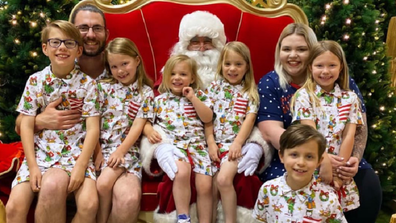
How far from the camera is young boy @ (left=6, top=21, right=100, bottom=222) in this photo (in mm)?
2324

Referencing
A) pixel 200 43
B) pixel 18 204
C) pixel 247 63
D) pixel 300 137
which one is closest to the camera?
pixel 300 137

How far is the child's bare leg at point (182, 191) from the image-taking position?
8.04 feet

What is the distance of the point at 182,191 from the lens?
96.7 inches

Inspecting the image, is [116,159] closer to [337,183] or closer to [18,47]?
[337,183]

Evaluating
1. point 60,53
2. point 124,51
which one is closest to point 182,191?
point 124,51

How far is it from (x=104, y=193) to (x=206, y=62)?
1.29m

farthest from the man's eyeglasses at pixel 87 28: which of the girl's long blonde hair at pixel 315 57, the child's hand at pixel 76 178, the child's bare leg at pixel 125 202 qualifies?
the girl's long blonde hair at pixel 315 57

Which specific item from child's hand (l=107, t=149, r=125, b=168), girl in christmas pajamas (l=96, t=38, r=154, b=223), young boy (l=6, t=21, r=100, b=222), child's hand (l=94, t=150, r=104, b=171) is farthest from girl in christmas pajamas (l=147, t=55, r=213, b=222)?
young boy (l=6, t=21, r=100, b=222)

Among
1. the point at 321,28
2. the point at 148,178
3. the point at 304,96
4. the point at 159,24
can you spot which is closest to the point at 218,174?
the point at 148,178

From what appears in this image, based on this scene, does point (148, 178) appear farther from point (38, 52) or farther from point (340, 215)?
point (38, 52)

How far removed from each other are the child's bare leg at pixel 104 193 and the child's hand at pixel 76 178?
0.34ft

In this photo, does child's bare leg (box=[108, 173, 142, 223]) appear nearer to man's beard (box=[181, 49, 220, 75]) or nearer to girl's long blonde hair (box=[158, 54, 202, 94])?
girl's long blonde hair (box=[158, 54, 202, 94])

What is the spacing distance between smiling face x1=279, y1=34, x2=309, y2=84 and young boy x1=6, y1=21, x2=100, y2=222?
128 cm

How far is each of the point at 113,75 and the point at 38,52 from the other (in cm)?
101
